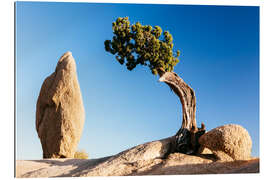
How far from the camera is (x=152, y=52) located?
24.6 feet

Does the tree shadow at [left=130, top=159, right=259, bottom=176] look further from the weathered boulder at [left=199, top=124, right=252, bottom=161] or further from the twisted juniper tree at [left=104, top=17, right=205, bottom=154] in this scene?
the twisted juniper tree at [left=104, top=17, right=205, bottom=154]

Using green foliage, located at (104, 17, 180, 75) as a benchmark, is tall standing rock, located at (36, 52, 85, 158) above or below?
below

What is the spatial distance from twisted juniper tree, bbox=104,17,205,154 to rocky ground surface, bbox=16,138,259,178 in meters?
0.94

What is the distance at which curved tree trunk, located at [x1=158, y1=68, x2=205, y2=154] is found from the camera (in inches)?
263

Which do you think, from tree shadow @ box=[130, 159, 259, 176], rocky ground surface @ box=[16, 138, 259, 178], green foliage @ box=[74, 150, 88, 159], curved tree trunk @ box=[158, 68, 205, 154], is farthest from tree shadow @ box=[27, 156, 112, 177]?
green foliage @ box=[74, 150, 88, 159]

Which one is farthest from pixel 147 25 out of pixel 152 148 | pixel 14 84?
pixel 14 84

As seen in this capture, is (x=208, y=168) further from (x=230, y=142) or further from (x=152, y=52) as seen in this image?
(x=152, y=52)

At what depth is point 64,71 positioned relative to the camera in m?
9.58

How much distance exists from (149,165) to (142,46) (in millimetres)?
2795

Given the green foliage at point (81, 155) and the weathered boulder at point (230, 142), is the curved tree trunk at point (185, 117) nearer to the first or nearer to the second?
the weathered boulder at point (230, 142)

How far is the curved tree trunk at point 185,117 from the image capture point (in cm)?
668

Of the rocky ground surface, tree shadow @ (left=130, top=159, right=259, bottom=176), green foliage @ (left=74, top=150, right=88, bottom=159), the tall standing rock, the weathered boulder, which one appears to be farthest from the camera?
green foliage @ (left=74, top=150, right=88, bottom=159)

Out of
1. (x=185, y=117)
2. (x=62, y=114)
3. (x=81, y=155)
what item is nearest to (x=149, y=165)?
(x=185, y=117)

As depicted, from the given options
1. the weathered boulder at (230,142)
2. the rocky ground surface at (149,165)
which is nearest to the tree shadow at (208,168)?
the rocky ground surface at (149,165)
